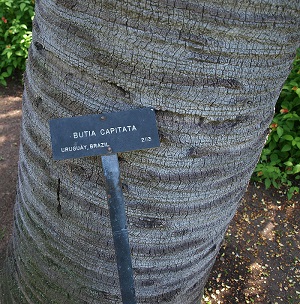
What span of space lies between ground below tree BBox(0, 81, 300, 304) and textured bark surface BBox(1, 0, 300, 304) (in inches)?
50.1

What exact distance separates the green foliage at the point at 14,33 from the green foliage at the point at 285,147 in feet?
10.7

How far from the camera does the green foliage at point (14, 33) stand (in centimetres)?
471

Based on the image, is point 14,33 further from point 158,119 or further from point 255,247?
point 158,119

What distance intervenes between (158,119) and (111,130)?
0.52 ft

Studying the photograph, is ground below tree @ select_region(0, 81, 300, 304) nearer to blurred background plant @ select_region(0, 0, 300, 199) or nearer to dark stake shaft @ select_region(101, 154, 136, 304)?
blurred background plant @ select_region(0, 0, 300, 199)

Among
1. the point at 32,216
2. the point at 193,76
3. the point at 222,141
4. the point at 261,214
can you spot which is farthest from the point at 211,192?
the point at 261,214

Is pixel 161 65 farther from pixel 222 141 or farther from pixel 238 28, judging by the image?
pixel 222 141

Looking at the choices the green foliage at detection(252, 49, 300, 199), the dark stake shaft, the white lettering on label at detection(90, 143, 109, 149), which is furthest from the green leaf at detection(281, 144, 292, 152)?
the white lettering on label at detection(90, 143, 109, 149)

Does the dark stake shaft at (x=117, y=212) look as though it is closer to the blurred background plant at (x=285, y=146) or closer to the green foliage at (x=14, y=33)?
the blurred background plant at (x=285, y=146)

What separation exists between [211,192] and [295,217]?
8.20ft

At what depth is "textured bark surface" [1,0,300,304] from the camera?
1.03 metres

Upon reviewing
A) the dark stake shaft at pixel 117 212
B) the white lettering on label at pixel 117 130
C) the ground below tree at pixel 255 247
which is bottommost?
the ground below tree at pixel 255 247

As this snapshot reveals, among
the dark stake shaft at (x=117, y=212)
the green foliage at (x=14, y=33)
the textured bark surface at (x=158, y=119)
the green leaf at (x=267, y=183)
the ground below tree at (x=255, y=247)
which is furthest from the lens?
the green foliage at (x=14, y=33)

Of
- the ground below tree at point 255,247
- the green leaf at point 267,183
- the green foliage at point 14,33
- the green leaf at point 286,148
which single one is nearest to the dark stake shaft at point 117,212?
the ground below tree at point 255,247
